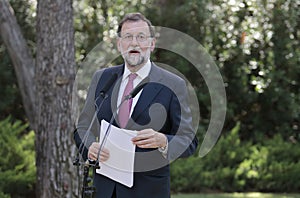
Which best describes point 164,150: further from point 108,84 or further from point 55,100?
point 55,100

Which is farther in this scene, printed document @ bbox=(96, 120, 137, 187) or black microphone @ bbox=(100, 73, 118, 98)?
black microphone @ bbox=(100, 73, 118, 98)

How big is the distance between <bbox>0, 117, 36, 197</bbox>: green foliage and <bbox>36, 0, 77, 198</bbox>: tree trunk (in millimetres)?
1246

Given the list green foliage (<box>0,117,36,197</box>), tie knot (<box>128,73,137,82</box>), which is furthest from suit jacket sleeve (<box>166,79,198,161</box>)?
green foliage (<box>0,117,36,197</box>)

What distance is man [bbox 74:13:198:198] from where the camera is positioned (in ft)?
11.3

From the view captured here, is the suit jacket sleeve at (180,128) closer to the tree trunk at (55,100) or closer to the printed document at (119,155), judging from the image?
the printed document at (119,155)

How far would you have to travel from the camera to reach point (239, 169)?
437 inches

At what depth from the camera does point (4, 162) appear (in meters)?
9.26

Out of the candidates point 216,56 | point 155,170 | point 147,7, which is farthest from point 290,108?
point 155,170

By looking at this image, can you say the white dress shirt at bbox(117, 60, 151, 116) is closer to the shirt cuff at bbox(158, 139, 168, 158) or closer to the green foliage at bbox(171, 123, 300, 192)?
the shirt cuff at bbox(158, 139, 168, 158)

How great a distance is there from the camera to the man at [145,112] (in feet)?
11.3

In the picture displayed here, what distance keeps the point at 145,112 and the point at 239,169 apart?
7864 millimetres

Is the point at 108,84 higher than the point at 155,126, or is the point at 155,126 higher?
the point at 108,84

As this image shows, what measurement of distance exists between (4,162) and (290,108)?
5.83 m

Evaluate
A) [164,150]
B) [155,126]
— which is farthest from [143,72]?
[164,150]
